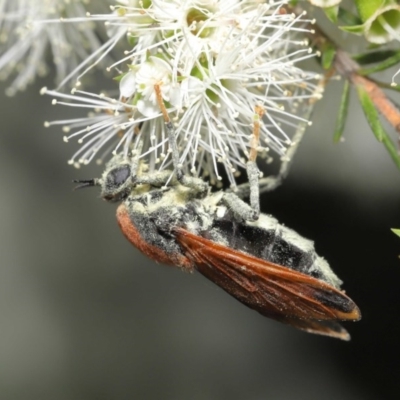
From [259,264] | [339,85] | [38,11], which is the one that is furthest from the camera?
[339,85]

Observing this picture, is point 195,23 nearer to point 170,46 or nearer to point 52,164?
point 170,46

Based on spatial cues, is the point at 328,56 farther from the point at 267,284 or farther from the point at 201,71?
the point at 267,284

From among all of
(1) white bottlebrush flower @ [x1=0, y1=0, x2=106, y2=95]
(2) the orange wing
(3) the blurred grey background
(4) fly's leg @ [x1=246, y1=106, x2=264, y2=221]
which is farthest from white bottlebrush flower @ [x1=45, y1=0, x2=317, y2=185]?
(3) the blurred grey background

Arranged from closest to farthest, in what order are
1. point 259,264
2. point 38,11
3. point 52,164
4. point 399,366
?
point 259,264 < point 38,11 < point 399,366 < point 52,164

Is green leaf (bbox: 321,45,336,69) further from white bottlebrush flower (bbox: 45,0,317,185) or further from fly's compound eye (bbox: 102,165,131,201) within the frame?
fly's compound eye (bbox: 102,165,131,201)

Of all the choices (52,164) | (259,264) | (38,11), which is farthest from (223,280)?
(52,164)
